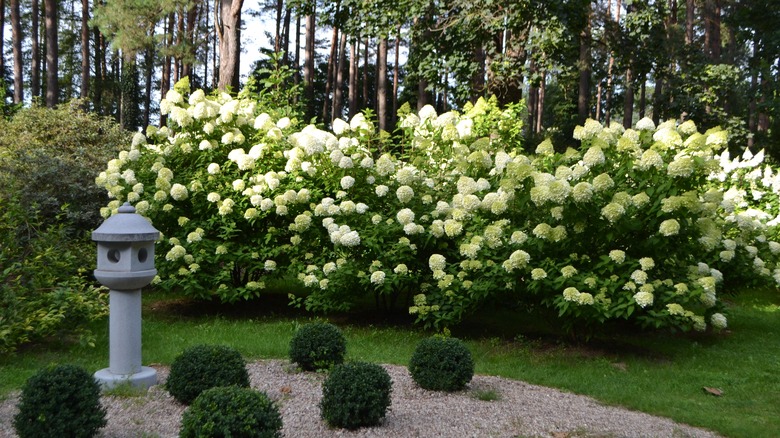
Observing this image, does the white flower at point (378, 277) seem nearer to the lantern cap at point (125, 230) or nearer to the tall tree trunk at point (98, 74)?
the lantern cap at point (125, 230)

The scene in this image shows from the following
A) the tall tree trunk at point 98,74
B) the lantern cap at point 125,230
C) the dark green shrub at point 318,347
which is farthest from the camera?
the tall tree trunk at point 98,74

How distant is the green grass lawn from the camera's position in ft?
18.4

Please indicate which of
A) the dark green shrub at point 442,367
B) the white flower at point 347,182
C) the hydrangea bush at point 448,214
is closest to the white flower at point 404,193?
the hydrangea bush at point 448,214

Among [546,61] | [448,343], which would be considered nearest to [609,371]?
[448,343]

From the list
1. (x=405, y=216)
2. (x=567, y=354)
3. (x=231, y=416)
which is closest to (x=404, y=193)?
(x=405, y=216)

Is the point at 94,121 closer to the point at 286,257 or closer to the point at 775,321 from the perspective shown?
the point at 286,257

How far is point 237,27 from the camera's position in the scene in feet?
43.1

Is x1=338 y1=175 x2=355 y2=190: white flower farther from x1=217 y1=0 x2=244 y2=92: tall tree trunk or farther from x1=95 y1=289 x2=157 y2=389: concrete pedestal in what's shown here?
x1=217 y1=0 x2=244 y2=92: tall tree trunk

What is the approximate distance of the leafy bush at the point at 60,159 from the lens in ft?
31.7

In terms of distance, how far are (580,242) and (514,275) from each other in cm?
Result: 74

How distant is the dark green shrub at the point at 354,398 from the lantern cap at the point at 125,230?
1974mm

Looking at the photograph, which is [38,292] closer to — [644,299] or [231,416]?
[231,416]

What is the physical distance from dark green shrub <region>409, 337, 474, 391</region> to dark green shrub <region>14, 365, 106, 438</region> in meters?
2.38

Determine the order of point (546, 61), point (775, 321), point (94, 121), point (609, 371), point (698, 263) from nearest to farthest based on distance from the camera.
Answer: point (609, 371) < point (698, 263) < point (775, 321) < point (546, 61) < point (94, 121)
